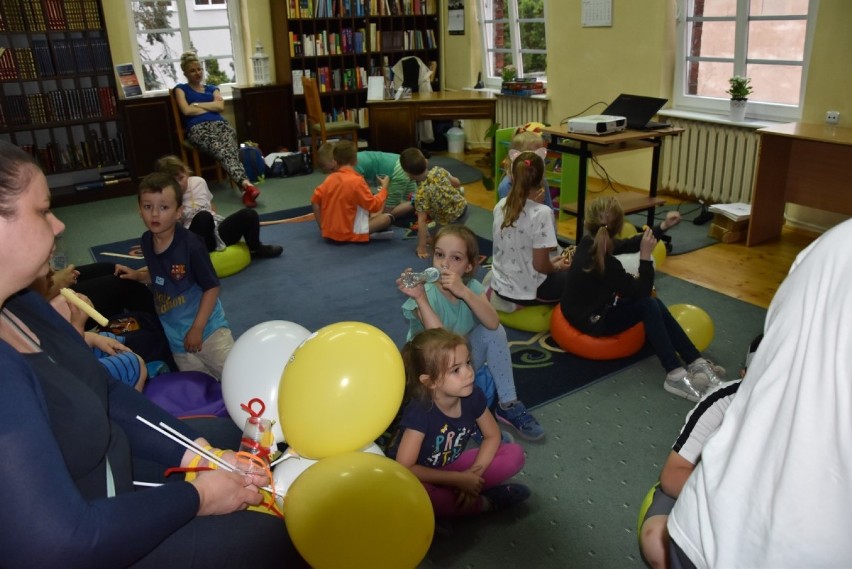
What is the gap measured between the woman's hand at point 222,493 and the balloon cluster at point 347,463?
159 millimetres

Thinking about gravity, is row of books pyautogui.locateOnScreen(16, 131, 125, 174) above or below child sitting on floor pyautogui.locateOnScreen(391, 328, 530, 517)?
above

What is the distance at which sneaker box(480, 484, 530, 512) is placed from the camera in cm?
217

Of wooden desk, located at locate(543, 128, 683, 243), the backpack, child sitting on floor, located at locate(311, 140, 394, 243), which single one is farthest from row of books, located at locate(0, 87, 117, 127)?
wooden desk, located at locate(543, 128, 683, 243)

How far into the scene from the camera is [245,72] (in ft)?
25.3

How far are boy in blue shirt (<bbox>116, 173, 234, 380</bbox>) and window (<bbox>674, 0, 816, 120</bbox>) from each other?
448 cm

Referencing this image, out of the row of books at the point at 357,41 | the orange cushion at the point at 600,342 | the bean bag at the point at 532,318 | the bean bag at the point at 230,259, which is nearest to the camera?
the orange cushion at the point at 600,342

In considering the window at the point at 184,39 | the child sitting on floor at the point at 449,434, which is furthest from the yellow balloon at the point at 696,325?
the window at the point at 184,39

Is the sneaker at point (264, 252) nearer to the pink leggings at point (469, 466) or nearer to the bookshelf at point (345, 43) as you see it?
the pink leggings at point (469, 466)

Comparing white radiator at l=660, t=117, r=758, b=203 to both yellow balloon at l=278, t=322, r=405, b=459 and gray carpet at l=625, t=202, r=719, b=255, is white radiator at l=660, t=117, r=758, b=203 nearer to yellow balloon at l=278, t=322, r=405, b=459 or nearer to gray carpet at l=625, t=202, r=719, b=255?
gray carpet at l=625, t=202, r=719, b=255

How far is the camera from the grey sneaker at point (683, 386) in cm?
279

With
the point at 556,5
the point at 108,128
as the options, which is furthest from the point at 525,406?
the point at 108,128

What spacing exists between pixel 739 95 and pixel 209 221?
4055mm

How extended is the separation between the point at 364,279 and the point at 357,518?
2.86 metres

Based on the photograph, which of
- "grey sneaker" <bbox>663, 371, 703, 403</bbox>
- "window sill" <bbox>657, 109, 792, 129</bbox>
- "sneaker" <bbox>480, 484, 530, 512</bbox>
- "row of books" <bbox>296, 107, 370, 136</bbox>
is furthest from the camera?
"row of books" <bbox>296, 107, 370, 136</bbox>
